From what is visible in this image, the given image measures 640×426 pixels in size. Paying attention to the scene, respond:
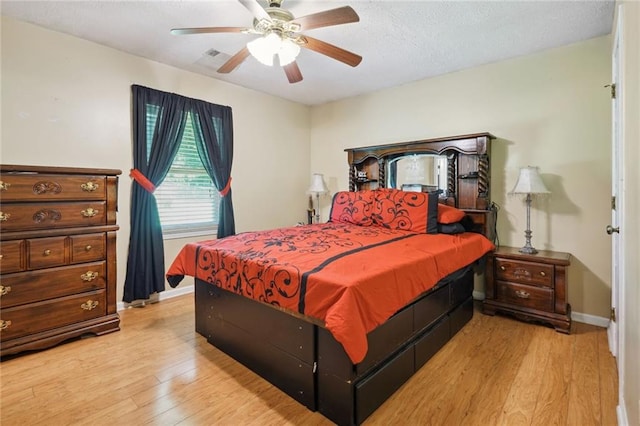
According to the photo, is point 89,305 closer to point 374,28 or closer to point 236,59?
point 236,59

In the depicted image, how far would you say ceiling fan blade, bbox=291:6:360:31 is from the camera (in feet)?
5.87

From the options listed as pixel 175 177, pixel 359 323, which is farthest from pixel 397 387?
pixel 175 177

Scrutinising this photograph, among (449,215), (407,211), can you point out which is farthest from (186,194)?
(449,215)

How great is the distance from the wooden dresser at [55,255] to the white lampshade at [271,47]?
A: 1.58 meters

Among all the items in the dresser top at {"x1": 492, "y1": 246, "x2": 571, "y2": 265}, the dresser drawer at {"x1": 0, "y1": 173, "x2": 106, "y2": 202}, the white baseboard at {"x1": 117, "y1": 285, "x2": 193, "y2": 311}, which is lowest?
the white baseboard at {"x1": 117, "y1": 285, "x2": 193, "y2": 311}

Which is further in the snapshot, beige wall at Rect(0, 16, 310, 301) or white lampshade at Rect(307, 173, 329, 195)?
white lampshade at Rect(307, 173, 329, 195)

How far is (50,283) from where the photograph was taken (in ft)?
7.64

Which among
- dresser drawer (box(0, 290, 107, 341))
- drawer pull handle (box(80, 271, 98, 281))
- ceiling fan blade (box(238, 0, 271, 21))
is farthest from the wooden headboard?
dresser drawer (box(0, 290, 107, 341))

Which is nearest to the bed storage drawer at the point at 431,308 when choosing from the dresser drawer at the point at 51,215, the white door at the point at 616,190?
the white door at the point at 616,190

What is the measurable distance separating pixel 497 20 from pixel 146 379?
365cm

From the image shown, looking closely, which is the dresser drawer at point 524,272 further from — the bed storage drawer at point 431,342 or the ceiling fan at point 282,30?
the ceiling fan at point 282,30

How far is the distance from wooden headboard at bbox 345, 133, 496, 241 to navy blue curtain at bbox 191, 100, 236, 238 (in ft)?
5.48

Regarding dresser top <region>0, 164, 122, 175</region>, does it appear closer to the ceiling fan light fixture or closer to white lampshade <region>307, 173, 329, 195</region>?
the ceiling fan light fixture

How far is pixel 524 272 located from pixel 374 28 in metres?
2.48
